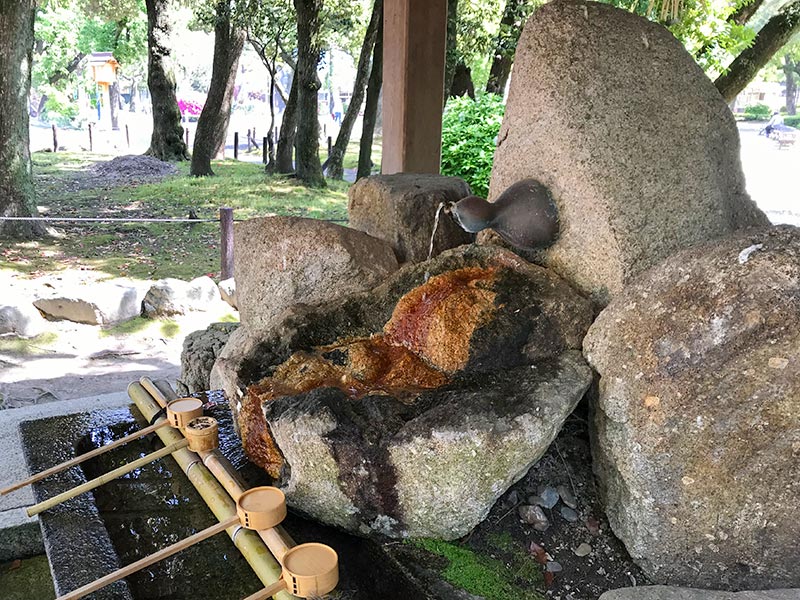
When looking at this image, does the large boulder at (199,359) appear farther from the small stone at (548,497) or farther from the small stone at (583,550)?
the small stone at (583,550)

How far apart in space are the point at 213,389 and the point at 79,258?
18.1ft

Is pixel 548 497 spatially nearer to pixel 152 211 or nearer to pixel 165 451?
pixel 165 451

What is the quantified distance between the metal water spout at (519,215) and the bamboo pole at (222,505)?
154 centimetres

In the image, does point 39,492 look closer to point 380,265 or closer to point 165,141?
point 380,265

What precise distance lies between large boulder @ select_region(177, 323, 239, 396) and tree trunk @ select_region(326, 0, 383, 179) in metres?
8.22

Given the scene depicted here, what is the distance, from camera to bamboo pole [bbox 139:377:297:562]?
2217 mm

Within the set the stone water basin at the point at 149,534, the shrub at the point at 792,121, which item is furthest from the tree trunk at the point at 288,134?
the shrub at the point at 792,121

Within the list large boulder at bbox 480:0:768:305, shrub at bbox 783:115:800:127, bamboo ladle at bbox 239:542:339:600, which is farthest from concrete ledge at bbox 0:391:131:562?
shrub at bbox 783:115:800:127

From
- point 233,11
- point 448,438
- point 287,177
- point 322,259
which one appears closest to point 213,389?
point 322,259

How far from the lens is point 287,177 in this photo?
14.7m

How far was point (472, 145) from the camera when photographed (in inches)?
300

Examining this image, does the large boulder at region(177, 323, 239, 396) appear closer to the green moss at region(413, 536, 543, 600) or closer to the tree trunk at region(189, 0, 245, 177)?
the green moss at region(413, 536, 543, 600)

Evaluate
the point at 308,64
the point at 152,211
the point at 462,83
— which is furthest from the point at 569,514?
the point at 308,64

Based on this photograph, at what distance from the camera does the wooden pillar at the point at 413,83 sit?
4566mm
